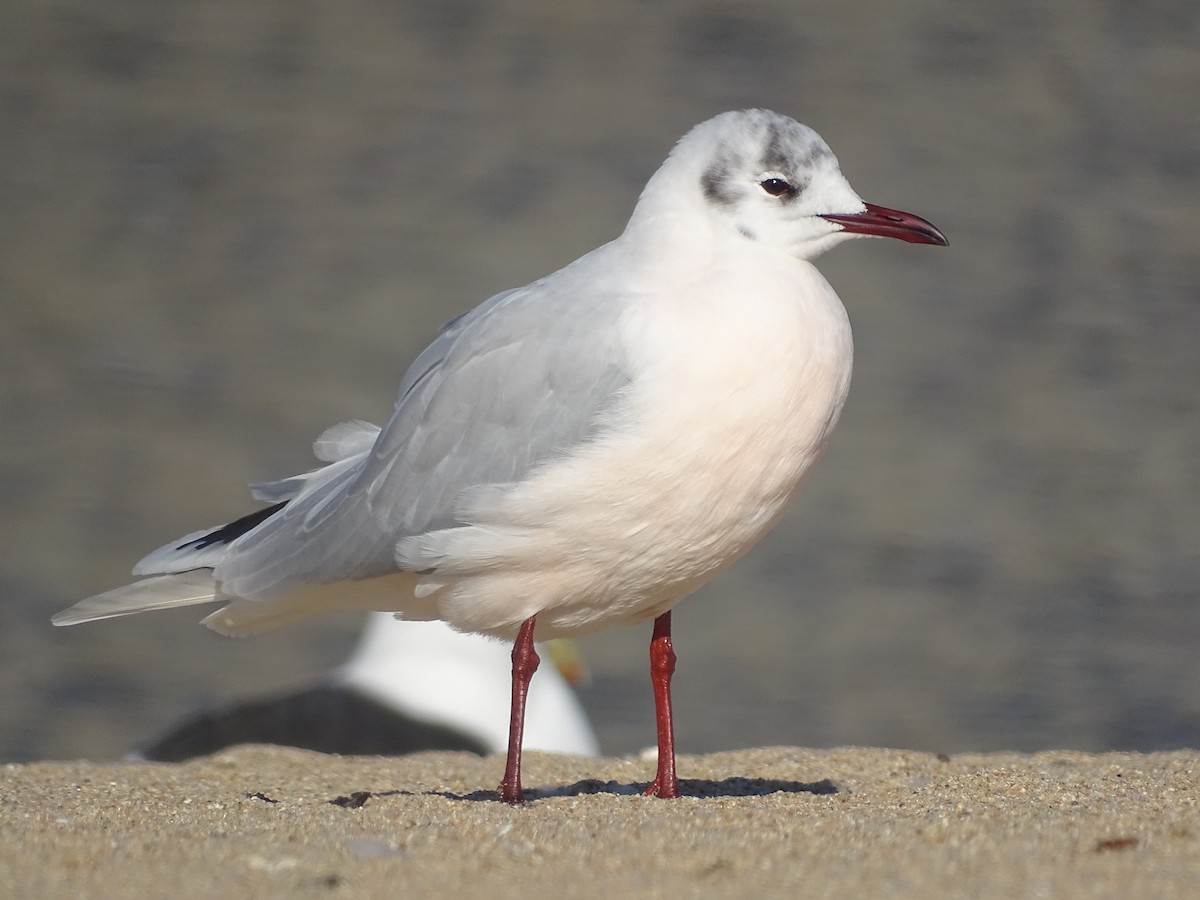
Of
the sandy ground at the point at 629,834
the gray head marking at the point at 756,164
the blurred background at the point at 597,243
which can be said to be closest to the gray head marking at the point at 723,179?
the gray head marking at the point at 756,164

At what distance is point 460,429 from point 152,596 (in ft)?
3.00

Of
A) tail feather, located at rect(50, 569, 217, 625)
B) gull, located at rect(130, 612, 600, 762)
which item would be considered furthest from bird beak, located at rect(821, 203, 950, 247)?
gull, located at rect(130, 612, 600, 762)

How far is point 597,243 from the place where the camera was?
7855 mm

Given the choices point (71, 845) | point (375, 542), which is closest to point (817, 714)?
point (375, 542)

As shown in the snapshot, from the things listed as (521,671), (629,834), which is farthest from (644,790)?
(629,834)

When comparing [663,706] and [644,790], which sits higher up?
[663,706]

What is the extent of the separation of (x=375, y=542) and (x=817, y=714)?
3.93 meters

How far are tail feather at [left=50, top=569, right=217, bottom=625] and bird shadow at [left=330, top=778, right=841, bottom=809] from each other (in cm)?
58

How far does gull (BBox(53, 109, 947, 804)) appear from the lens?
10.4ft

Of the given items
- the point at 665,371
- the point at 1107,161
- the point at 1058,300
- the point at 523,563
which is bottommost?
the point at 523,563

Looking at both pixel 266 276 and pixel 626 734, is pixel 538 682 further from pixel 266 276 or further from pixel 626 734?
pixel 266 276

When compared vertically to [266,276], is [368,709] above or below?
below

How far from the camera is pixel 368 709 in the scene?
17.5 ft

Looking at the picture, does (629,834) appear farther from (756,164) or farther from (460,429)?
(756,164)
